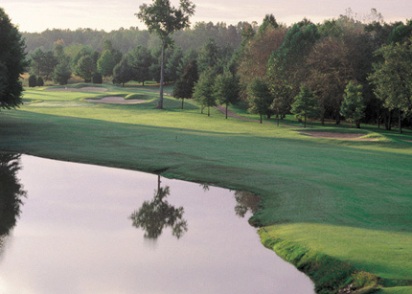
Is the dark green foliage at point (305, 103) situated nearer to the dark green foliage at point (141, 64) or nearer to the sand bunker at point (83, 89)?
the sand bunker at point (83, 89)

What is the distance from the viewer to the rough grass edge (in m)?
16.5

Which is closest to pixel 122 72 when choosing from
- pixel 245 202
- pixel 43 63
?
pixel 43 63

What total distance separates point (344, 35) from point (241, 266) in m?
61.7

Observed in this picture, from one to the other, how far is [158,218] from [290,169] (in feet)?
40.4

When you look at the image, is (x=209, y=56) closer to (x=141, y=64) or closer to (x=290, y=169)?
(x=141, y=64)

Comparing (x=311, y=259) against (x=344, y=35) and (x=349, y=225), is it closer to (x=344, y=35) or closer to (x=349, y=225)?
(x=349, y=225)

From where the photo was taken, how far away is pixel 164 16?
86938 millimetres

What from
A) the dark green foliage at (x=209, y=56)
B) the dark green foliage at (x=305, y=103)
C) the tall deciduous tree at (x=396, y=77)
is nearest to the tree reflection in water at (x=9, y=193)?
the dark green foliage at (x=305, y=103)

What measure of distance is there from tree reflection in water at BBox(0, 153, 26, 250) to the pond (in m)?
0.05

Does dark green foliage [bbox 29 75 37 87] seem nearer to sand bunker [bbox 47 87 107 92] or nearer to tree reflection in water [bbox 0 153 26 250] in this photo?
sand bunker [bbox 47 87 107 92]

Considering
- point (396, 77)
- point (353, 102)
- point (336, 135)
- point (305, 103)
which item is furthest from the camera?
point (305, 103)

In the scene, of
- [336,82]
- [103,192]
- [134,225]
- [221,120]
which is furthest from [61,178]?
[336,82]

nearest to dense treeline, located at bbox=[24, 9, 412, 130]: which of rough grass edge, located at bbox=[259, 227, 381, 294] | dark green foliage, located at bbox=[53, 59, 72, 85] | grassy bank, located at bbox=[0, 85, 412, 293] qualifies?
grassy bank, located at bbox=[0, 85, 412, 293]

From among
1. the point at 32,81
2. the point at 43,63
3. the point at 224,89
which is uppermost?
the point at 43,63
